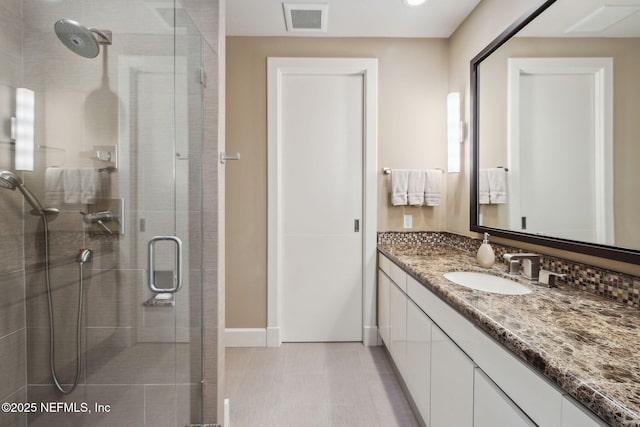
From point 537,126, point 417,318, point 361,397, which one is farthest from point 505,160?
point 361,397

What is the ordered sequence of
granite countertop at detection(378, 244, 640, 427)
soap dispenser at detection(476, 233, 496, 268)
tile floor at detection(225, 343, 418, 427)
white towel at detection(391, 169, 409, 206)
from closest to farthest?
granite countertop at detection(378, 244, 640, 427), soap dispenser at detection(476, 233, 496, 268), tile floor at detection(225, 343, 418, 427), white towel at detection(391, 169, 409, 206)

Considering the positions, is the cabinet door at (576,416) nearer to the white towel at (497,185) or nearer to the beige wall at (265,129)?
the white towel at (497,185)

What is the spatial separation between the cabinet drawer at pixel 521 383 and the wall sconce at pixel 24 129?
4.63 feet

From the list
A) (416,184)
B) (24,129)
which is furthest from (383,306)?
(24,129)

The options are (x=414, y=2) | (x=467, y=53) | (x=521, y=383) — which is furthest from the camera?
(x=467, y=53)

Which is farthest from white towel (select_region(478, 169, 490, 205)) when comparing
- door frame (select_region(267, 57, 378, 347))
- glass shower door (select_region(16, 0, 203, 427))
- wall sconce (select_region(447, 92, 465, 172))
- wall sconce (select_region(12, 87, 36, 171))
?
wall sconce (select_region(12, 87, 36, 171))

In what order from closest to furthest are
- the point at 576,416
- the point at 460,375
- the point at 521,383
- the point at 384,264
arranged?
the point at 576,416 → the point at 521,383 → the point at 460,375 → the point at 384,264

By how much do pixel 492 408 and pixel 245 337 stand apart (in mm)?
2182

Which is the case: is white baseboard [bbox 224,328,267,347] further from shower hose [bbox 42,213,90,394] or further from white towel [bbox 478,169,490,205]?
white towel [bbox 478,169,490,205]

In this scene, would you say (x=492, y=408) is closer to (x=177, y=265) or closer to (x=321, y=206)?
(x=177, y=265)

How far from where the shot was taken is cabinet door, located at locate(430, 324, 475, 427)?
3.73 ft

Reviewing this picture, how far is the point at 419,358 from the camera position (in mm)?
1665

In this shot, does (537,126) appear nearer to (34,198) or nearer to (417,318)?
(417,318)

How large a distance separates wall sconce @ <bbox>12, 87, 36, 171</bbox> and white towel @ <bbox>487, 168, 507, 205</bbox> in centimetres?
210
